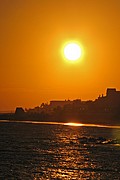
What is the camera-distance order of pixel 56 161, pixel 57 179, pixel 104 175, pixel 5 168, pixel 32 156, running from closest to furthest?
pixel 57 179, pixel 104 175, pixel 5 168, pixel 56 161, pixel 32 156

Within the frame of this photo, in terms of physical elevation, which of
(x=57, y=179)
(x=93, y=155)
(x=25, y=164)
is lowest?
(x=57, y=179)

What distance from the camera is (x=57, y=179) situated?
61062 millimetres

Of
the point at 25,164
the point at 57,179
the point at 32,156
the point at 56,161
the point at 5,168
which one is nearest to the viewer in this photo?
the point at 57,179

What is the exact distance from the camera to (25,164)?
76.2m

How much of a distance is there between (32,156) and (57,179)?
96.3ft

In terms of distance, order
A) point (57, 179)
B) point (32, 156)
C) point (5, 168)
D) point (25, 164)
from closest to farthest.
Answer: point (57, 179), point (5, 168), point (25, 164), point (32, 156)

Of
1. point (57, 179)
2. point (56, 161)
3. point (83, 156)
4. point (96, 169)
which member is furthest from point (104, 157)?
point (57, 179)

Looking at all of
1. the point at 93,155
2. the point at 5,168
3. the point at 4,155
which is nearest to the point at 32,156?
the point at 4,155

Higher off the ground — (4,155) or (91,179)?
(4,155)

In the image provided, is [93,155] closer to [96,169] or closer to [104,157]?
[104,157]

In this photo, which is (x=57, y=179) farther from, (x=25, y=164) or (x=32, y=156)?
(x=32, y=156)

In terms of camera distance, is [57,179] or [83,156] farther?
[83,156]

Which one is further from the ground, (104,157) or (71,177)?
(104,157)

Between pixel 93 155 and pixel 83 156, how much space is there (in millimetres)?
3201
